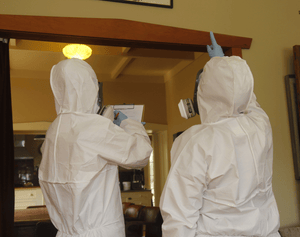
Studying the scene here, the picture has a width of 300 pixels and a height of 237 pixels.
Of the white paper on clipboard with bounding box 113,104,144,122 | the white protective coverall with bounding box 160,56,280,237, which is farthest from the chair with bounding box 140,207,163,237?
the white protective coverall with bounding box 160,56,280,237

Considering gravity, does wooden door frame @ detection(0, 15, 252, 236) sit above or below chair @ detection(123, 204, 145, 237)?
above

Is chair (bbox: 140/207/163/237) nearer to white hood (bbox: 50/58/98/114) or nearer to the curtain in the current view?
the curtain

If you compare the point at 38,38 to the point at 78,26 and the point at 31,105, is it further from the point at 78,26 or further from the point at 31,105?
the point at 31,105

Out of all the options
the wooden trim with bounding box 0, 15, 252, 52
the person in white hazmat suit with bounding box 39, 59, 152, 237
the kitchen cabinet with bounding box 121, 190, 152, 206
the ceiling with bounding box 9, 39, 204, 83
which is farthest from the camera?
the kitchen cabinet with bounding box 121, 190, 152, 206

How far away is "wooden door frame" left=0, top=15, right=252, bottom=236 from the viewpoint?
1.98 m

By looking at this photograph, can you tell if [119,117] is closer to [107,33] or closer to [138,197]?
[107,33]

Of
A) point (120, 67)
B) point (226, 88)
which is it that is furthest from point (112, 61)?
point (226, 88)

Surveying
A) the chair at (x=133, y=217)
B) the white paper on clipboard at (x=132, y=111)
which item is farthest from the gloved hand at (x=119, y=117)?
the chair at (x=133, y=217)

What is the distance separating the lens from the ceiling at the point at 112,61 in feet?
12.9

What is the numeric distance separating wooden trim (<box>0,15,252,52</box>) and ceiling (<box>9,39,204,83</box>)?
1.59 meters

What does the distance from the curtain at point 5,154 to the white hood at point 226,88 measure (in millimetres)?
1512

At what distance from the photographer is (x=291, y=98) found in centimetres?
253

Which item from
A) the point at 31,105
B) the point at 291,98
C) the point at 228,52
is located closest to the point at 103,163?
the point at 228,52

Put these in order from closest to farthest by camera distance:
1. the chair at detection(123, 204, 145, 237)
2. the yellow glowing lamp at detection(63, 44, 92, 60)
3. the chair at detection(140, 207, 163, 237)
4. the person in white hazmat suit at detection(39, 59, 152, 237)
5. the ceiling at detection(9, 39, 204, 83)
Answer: the person in white hazmat suit at detection(39, 59, 152, 237) < the chair at detection(140, 207, 163, 237) < the chair at detection(123, 204, 145, 237) < the yellow glowing lamp at detection(63, 44, 92, 60) < the ceiling at detection(9, 39, 204, 83)
